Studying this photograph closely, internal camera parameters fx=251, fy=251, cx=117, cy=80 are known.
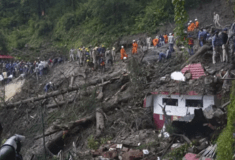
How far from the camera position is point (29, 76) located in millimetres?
22281

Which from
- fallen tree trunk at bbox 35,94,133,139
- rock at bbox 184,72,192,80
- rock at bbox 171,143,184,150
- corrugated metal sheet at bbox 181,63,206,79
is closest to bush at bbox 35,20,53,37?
fallen tree trunk at bbox 35,94,133,139

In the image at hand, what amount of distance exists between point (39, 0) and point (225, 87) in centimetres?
4004

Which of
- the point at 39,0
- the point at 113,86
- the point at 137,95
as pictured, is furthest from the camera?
the point at 39,0

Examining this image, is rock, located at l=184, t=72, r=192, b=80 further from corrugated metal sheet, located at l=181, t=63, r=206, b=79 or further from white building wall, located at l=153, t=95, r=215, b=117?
white building wall, located at l=153, t=95, r=215, b=117

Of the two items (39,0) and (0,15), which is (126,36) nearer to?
(39,0)

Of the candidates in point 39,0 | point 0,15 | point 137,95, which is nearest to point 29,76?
point 137,95

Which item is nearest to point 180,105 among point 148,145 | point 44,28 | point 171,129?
point 171,129

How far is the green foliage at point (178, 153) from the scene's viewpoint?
763cm

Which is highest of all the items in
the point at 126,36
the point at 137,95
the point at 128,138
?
the point at 126,36

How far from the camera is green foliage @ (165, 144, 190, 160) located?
763 centimetres

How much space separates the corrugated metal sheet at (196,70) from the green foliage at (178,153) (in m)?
3.92

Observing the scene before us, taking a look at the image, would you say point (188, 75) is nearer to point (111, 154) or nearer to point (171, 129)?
point (171, 129)

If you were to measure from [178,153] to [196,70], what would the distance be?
4483mm

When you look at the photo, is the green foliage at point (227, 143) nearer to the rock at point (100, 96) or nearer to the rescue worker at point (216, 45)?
the rescue worker at point (216, 45)
